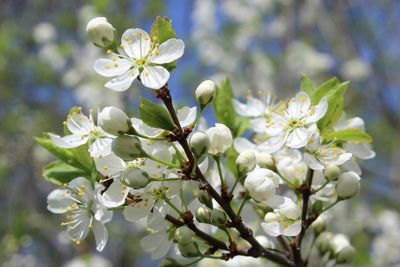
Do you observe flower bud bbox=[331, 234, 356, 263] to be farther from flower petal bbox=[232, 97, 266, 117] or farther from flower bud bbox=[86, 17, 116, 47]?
flower bud bbox=[86, 17, 116, 47]

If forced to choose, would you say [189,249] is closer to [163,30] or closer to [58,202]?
[58,202]

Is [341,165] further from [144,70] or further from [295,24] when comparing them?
[295,24]

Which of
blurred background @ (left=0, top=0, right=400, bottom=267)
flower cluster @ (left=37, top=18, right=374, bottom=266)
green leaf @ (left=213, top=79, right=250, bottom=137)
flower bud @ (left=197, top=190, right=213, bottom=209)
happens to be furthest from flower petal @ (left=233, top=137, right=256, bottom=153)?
blurred background @ (left=0, top=0, right=400, bottom=267)

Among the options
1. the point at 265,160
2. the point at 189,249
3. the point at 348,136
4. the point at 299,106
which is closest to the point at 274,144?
the point at 265,160

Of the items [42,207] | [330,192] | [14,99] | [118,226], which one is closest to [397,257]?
[118,226]

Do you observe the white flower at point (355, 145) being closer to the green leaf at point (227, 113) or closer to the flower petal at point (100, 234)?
the green leaf at point (227, 113)

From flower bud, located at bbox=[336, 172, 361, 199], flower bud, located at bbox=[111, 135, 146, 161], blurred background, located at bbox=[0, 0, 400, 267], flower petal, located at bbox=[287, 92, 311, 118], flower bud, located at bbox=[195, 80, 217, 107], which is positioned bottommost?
blurred background, located at bbox=[0, 0, 400, 267]

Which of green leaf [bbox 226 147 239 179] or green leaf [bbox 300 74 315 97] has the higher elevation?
green leaf [bbox 300 74 315 97]

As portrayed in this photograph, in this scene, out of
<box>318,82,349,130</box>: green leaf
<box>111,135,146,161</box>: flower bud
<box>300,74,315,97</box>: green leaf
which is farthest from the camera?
<box>300,74,315,97</box>: green leaf
